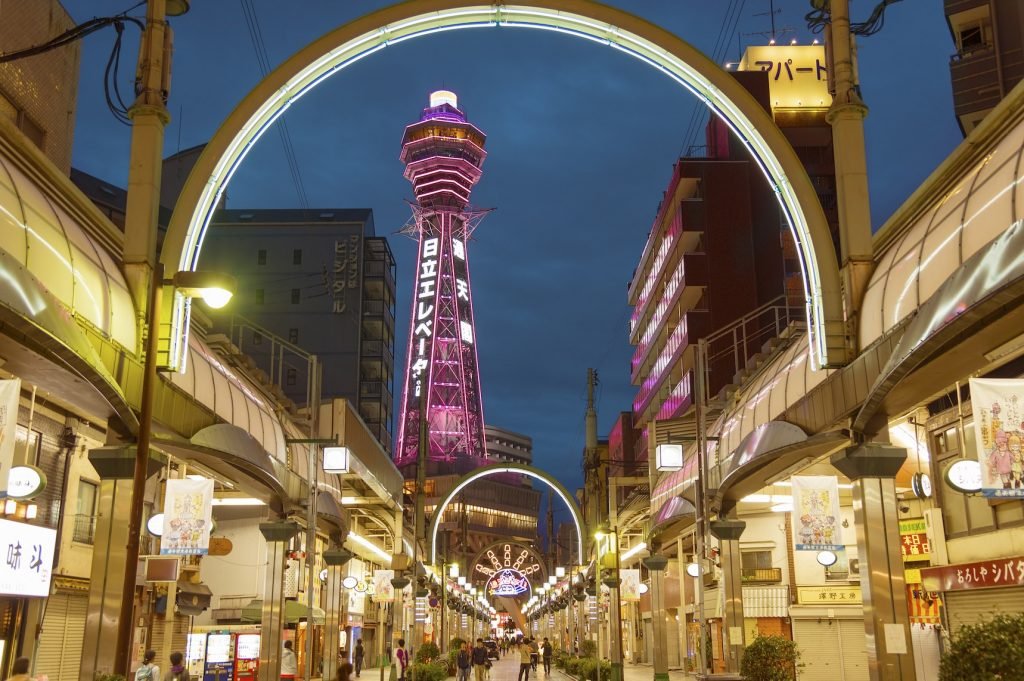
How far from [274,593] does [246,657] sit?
13.4 ft

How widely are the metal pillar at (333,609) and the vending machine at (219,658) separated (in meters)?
3.60

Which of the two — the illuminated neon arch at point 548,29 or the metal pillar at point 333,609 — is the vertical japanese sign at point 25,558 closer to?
the illuminated neon arch at point 548,29

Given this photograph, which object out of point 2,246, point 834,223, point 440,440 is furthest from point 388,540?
point 440,440

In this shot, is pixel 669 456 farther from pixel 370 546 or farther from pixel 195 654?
pixel 370 546

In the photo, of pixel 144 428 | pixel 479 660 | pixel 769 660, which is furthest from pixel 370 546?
pixel 144 428

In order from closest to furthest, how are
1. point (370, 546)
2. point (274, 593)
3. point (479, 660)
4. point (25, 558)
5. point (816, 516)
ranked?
1. point (816, 516)
2. point (25, 558)
3. point (274, 593)
4. point (479, 660)
5. point (370, 546)

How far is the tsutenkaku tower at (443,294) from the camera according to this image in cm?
14125

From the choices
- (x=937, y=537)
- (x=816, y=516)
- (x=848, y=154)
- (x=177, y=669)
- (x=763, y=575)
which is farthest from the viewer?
(x=763, y=575)

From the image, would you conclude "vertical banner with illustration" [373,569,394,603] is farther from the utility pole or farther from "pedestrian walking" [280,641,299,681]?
the utility pole

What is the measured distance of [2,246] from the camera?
502 inches

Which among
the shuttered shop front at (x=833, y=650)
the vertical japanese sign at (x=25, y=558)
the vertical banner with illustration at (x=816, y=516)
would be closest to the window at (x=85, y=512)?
the vertical japanese sign at (x=25, y=558)

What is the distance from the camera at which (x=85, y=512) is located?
2789 cm

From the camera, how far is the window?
27302mm

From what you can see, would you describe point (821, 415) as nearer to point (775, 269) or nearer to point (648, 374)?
point (775, 269)
